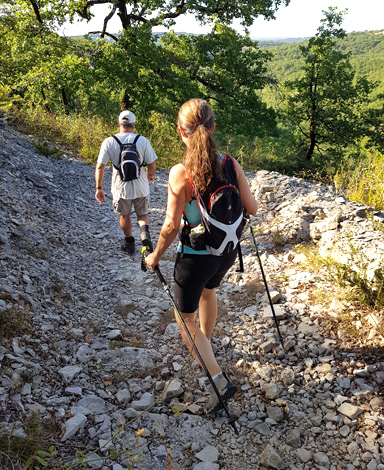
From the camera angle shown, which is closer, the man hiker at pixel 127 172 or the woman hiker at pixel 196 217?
the woman hiker at pixel 196 217

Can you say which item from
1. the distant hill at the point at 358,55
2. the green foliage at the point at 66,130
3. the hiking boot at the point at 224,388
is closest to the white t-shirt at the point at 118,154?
the hiking boot at the point at 224,388

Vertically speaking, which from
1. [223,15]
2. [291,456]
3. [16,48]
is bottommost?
[291,456]

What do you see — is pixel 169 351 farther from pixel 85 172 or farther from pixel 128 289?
pixel 85 172

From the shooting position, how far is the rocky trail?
247 cm

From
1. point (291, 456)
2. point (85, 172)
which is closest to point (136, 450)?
point (291, 456)

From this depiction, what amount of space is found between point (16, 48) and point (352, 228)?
1143 cm

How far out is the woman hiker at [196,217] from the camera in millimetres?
2305

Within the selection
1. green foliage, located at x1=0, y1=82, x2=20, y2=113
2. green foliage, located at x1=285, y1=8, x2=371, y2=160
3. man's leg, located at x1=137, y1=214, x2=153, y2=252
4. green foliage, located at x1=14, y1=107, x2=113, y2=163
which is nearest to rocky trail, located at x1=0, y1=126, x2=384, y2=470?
man's leg, located at x1=137, y1=214, x2=153, y2=252

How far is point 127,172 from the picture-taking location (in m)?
4.79

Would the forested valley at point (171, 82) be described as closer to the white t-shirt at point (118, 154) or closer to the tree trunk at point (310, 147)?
the tree trunk at point (310, 147)

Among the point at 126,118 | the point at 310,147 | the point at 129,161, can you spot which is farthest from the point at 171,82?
the point at 310,147

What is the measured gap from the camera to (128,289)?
4816 millimetres

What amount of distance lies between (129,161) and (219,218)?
2.73m

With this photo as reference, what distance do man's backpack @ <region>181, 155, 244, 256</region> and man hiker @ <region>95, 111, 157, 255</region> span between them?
6.96ft
